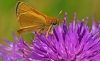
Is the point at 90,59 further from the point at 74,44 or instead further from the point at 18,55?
the point at 18,55

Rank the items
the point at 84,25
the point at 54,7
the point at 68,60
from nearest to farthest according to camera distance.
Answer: the point at 68,60, the point at 84,25, the point at 54,7

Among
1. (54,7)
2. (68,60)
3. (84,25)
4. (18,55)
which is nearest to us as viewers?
(68,60)

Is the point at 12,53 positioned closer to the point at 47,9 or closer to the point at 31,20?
the point at 31,20

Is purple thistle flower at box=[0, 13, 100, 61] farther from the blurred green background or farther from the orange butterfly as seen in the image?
the blurred green background

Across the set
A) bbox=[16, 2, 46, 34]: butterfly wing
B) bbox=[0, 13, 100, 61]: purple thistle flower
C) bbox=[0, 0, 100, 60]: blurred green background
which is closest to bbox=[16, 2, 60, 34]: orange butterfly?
bbox=[16, 2, 46, 34]: butterfly wing

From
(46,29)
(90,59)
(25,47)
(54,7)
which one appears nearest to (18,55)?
(25,47)

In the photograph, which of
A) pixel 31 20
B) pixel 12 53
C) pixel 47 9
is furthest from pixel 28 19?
pixel 47 9

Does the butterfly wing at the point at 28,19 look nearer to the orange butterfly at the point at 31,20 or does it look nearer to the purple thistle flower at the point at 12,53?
the orange butterfly at the point at 31,20
